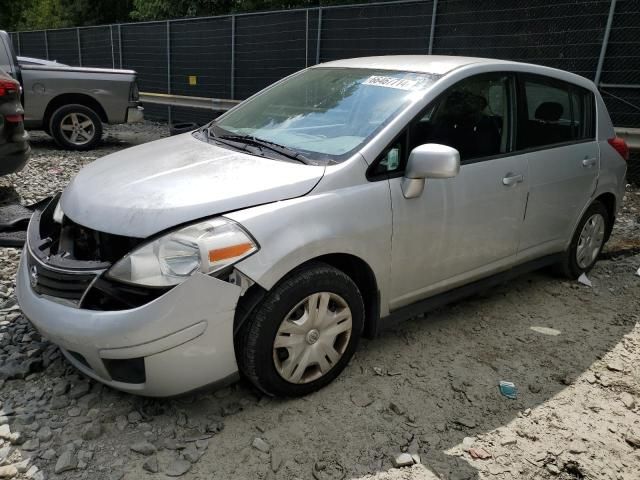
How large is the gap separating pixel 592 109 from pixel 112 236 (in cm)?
358

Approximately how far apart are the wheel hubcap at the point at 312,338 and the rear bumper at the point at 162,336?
0.86 feet

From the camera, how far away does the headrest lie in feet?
12.1

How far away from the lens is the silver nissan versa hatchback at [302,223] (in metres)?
2.29

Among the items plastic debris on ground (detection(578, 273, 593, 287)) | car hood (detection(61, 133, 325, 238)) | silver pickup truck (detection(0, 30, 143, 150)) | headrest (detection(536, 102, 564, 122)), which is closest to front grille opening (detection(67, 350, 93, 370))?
car hood (detection(61, 133, 325, 238))

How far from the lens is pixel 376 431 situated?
2.55m

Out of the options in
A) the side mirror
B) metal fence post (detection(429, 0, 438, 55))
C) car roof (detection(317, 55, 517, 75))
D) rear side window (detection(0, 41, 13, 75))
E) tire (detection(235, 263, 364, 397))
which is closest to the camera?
tire (detection(235, 263, 364, 397))

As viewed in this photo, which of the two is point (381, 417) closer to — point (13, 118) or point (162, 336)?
point (162, 336)

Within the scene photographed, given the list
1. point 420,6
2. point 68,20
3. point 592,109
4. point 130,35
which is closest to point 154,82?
point 130,35

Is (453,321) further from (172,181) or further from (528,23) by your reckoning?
(528,23)

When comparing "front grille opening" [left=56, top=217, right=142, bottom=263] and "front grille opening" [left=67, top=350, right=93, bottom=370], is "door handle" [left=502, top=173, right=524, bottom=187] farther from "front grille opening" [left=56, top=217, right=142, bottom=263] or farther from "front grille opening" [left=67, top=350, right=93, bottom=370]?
"front grille opening" [left=67, top=350, right=93, bottom=370]

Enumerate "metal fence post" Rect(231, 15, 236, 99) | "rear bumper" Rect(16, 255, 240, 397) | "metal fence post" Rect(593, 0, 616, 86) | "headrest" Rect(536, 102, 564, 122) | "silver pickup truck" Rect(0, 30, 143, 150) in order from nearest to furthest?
"rear bumper" Rect(16, 255, 240, 397) < "headrest" Rect(536, 102, 564, 122) < "metal fence post" Rect(593, 0, 616, 86) < "silver pickup truck" Rect(0, 30, 143, 150) < "metal fence post" Rect(231, 15, 236, 99)

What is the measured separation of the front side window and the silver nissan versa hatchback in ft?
0.04

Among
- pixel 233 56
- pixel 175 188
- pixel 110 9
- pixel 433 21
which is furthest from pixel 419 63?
pixel 110 9

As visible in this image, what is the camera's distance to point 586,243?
4328mm
